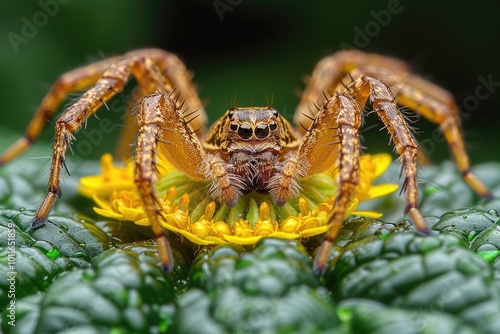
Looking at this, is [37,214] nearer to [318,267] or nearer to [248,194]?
[248,194]

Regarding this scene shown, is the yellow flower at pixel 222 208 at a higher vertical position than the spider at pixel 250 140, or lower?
lower

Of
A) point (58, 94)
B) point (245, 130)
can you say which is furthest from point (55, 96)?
point (245, 130)

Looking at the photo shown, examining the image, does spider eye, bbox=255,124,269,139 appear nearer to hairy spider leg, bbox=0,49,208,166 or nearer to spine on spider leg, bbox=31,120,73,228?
hairy spider leg, bbox=0,49,208,166

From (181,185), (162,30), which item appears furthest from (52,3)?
(181,185)

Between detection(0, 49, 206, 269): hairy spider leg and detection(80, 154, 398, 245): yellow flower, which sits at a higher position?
detection(0, 49, 206, 269): hairy spider leg

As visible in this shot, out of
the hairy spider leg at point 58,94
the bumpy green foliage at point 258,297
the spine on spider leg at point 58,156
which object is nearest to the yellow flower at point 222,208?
the spine on spider leg at point 58,156

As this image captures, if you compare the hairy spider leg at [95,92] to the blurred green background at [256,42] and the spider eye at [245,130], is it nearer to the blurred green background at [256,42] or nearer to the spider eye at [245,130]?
the spider eye at [245,130]

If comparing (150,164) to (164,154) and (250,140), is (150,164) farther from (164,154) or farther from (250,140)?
(250,140)

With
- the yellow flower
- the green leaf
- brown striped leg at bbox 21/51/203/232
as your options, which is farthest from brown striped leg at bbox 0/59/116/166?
the green leaf
